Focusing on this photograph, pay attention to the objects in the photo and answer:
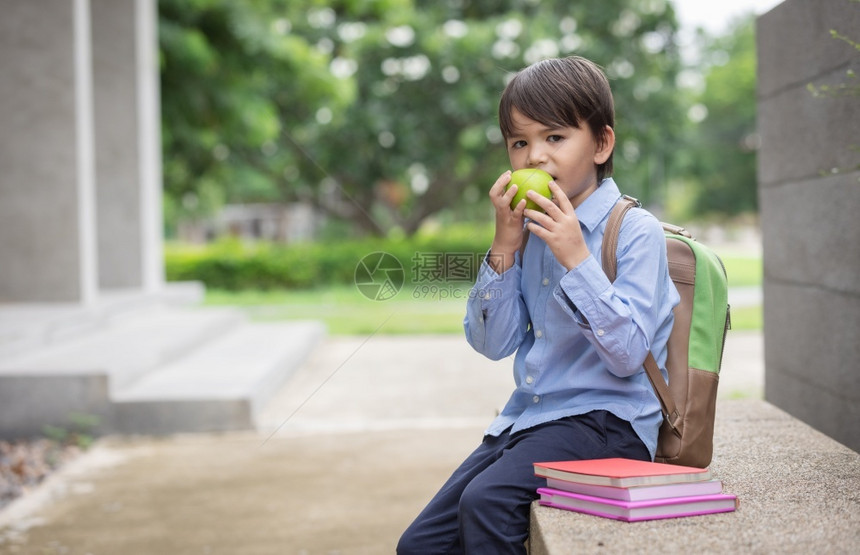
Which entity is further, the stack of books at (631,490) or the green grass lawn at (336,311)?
the green grass lawn at (336,311)

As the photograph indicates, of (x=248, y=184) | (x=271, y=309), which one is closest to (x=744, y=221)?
(x=248, y=184)

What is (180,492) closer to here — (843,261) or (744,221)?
(843,261)

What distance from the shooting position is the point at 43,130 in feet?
23.8

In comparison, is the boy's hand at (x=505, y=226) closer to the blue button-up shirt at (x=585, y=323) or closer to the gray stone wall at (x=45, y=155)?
the blue button-up shirt at (x=585, y=323)

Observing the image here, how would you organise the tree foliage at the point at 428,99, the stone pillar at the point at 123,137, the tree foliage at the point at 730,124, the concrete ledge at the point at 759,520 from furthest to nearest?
the tree foliage at the point at 730,124
the tree foliage at the point at 428,99
the stone pillar at the point at 123,137
the concrete ledge at the point at 759,520

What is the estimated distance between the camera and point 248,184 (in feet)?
71.5

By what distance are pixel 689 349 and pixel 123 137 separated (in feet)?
28.0

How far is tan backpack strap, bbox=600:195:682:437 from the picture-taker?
2.05m

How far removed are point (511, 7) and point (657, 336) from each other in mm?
16267

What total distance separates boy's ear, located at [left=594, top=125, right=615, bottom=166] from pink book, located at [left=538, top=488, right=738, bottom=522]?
812 mm

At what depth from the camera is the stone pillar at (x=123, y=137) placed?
30.9 feet

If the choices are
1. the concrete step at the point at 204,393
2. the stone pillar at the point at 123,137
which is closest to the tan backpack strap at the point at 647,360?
the concrete step at the point at 204,393

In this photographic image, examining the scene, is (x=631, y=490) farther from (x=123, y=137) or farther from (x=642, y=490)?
(x=123, y=137)

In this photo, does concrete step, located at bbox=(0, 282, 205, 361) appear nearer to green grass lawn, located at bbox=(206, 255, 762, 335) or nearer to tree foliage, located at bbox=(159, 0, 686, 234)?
green grass lawn, located at bbox=(206, 255, 762, 335)
